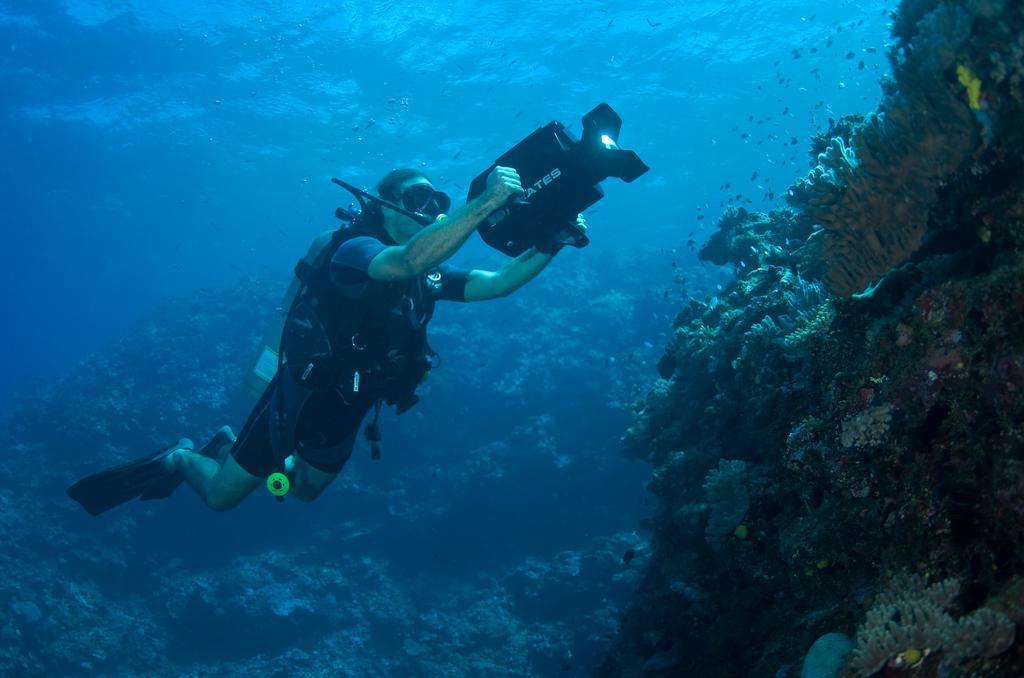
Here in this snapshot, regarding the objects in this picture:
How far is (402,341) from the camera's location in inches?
209

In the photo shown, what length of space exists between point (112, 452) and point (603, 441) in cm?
1620

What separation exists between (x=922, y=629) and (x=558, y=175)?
10.9 feet

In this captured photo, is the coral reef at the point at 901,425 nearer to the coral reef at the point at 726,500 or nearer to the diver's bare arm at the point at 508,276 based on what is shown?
the coral reef at the point at 726,500

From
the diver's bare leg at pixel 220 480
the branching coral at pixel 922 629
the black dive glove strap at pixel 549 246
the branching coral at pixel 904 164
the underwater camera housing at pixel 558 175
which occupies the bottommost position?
the branching coral at pixel 922 629

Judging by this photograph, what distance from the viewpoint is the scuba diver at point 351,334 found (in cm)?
512

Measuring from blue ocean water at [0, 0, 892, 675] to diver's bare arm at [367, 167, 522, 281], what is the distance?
20.4 ft

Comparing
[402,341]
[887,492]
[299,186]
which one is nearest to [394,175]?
[402,341]

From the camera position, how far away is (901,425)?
9.31ft

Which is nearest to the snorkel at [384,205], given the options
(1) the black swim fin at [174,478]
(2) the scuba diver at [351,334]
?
(2) the scuba diver at [351,334]

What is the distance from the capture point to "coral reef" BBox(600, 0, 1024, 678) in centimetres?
221

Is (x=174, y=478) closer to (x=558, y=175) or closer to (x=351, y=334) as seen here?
(x=351, y=334)

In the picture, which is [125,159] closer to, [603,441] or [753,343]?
[603,441]

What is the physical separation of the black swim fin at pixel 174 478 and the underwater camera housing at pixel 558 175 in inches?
198

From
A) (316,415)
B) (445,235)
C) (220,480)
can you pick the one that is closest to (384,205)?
(445,235)
